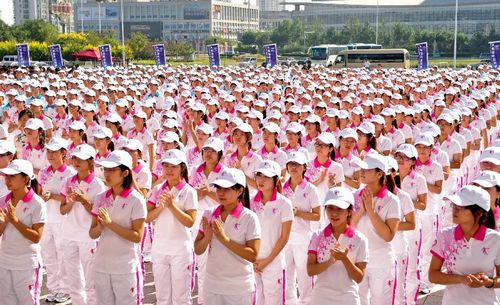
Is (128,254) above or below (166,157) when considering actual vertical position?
below

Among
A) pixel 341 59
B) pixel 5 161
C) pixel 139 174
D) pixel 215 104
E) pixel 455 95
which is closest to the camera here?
pixel 5 161

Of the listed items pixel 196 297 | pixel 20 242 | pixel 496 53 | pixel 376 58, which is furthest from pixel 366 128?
pixel 376 58

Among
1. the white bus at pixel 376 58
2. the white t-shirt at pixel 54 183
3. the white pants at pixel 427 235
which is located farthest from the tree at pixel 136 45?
the white t-shirt at pixel 54 183

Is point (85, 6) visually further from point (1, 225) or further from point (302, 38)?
point (1, 225)

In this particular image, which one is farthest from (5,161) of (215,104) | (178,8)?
(178,8)

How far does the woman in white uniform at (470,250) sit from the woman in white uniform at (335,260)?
1.66 feet

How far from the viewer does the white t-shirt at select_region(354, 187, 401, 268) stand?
580 cm

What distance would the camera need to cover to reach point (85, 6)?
132 meters

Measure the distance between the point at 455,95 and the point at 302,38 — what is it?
82874 millimetres

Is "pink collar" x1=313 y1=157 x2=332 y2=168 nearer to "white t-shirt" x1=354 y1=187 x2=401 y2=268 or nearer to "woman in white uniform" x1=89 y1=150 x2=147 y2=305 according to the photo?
"white t-shirt" x1=354 y1=187 x2=401 y2=268

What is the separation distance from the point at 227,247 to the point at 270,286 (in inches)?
45.2

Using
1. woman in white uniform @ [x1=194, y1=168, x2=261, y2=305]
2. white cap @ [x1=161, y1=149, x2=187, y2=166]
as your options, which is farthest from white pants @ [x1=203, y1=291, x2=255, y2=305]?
white cap @ [x1=161, y1=149, x2=187, y2=166]

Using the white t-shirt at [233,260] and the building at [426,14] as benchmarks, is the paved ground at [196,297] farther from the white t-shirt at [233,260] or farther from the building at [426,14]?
the building at [426,14]

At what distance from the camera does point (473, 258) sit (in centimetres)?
480
